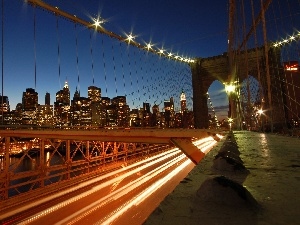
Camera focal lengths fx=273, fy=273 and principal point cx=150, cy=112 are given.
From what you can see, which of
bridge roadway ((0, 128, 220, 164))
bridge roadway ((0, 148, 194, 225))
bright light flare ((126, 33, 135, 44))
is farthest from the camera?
bright light flare ((126, 33, 135, 44))

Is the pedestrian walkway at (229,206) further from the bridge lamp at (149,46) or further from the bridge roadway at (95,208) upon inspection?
the bridge lamp at (149,46)

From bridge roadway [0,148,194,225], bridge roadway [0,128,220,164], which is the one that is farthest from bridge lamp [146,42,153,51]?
bridge roadway [0,128,220,164]

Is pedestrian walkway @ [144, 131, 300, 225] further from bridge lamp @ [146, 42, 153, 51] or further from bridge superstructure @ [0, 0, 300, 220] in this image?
bridge lamp @ [146, 42, 153, 51]

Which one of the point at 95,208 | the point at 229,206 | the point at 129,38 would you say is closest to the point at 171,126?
the point at 129,38

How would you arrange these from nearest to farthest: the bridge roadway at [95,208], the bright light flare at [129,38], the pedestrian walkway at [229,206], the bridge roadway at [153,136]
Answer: the pedestrian walkway at [229,206], the bridge roadway at [153,136], the bridge roadway at [95,208], the bright light flare at [129,38]

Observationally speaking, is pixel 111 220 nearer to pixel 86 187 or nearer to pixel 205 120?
pixel 86 187

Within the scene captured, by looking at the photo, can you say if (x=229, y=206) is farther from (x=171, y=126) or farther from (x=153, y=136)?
(x=171, y=126)

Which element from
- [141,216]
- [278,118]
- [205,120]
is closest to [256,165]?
[141,216]

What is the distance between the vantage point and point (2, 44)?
17.7 meters

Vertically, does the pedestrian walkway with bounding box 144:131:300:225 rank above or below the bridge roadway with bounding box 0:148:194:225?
above

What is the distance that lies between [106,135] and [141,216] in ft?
10.3

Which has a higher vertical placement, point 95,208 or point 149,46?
point 149,46

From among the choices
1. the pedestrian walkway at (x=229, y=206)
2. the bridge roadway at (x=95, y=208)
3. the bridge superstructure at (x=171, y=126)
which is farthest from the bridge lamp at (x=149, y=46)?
the pedestrian walkway at (x=229, y=206)

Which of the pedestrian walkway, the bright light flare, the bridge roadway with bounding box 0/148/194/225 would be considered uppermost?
the bright light flare
